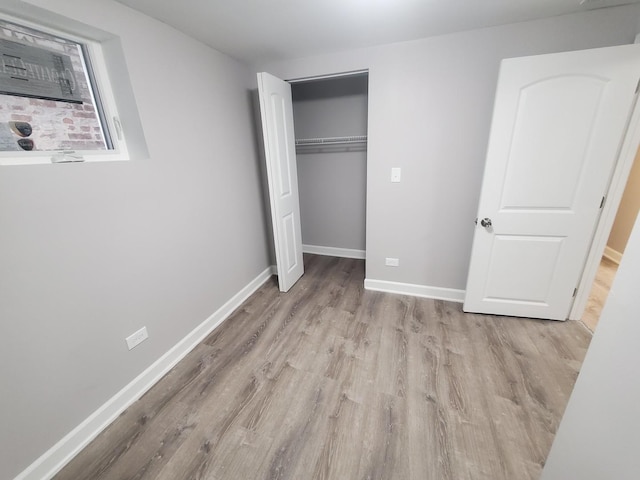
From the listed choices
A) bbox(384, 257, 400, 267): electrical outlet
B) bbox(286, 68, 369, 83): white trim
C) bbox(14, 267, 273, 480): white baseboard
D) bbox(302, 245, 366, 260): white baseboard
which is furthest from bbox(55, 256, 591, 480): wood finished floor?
bbox(286, 68, 369, 83): white trim

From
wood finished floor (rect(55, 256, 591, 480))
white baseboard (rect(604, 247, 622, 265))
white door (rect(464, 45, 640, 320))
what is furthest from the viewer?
white baseboard (rect(604, 247, 622, 265))

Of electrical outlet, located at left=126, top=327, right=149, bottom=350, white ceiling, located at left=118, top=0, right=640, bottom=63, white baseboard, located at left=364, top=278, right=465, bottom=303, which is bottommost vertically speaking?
white baseboard, located at left=364, top=278, right=465, bottom=303

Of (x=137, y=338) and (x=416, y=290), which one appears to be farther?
(x=416, y=290)

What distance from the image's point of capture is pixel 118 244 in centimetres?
148

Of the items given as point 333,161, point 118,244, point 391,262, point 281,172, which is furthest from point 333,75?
point 118,244

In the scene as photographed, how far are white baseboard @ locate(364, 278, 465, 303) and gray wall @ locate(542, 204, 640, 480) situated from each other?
172 centimetres

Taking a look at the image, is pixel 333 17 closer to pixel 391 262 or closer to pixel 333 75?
pixel 333 75

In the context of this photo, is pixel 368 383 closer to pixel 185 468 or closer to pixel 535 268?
pixel 185 468

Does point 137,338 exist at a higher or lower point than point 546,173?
lower

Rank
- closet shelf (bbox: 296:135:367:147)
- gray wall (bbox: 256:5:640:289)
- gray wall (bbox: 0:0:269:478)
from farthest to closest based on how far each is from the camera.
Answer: closet shelf (bbox: 296:135:367:147)
gray wall (bbox: 256:5:640:289)
gray wall (bbox: 0:0:269:478)

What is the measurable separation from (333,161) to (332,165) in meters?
0.05

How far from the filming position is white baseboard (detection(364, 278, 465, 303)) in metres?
2.48

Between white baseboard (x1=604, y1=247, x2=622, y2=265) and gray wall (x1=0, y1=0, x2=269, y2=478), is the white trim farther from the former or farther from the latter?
white baseboard (x1=604, y1=247, x2=622, y2=265)

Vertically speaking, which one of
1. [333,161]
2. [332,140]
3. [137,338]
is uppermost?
[332,140]
